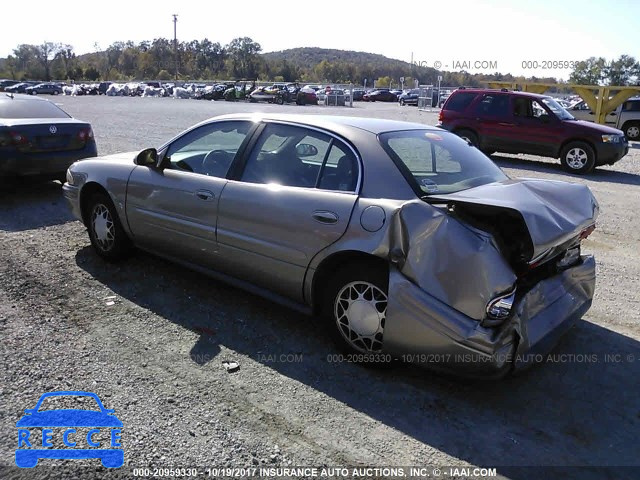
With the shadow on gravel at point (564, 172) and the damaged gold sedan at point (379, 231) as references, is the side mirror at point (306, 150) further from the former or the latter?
the shadow on gravel at point (564, 172)

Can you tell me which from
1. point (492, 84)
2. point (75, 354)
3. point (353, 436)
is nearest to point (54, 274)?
point (75, 354)

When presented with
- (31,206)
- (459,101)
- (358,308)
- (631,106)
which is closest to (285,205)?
(358,308)

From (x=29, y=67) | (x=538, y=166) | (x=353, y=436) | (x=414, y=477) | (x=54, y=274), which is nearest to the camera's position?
(x=414, y=477)

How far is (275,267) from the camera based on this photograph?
392 cm

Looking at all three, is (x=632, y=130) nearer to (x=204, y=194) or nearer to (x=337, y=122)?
(x=337, y=122)

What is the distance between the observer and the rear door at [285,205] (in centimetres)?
365

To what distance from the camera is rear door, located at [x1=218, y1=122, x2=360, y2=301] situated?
12.0ft

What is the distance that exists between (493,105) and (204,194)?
11.0m

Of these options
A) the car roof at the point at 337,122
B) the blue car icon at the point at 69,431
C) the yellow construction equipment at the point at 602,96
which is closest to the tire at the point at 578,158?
the yellow construction equipment at the point at 602,96

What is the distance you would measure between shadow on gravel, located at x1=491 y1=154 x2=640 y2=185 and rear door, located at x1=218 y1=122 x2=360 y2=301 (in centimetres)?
923

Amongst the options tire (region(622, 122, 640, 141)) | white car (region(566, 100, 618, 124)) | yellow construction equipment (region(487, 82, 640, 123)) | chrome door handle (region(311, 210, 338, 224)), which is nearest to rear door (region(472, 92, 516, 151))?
white car (region(566, 100, 618, 124))

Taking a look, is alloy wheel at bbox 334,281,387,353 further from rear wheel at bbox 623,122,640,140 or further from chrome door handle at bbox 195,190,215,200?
rear wheel at bbox 623,122,640,140

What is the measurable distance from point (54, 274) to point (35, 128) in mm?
3639

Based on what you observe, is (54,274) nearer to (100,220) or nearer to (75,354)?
(100,220)
